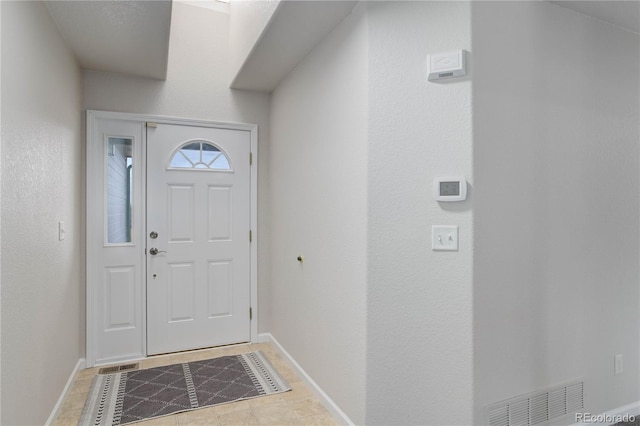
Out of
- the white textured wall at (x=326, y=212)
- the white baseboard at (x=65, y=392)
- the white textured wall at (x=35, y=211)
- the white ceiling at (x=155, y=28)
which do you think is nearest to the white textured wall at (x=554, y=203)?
the white ceiling at (x=155, y=28)

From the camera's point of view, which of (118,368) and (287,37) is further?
(118,368)

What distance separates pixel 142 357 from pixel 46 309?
131 cm

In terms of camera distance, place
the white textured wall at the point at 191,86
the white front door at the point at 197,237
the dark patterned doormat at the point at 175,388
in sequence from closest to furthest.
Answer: the dark patterned doormat at the point at 175,388 → the white textured wall at the point at 191,86 → the white front door at the point at 197,237

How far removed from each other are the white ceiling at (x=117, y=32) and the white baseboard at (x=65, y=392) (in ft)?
7.79

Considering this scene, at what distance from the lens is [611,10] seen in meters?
2.07

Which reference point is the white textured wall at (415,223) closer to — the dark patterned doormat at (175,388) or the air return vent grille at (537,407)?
the air return vent grille at (537,407)

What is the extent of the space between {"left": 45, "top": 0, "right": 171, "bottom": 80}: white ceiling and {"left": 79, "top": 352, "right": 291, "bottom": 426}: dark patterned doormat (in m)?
2.45

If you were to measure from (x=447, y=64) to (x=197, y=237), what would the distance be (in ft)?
8.32

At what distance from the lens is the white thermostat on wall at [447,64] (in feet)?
5.86

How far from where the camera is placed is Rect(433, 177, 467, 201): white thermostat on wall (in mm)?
1780

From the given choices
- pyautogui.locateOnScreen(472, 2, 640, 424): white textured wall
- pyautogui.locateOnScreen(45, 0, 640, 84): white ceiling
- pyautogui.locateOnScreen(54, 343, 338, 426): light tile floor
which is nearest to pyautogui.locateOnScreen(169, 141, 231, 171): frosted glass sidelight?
pyautogui.locateOnScreen(45, 0, 640, 84): white ceiling

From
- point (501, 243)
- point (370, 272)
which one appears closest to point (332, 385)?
point (370, 272)

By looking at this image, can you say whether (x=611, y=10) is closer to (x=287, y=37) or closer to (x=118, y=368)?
(x=287, y=37)

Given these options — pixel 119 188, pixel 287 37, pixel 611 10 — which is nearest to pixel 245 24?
pixel 287 37
